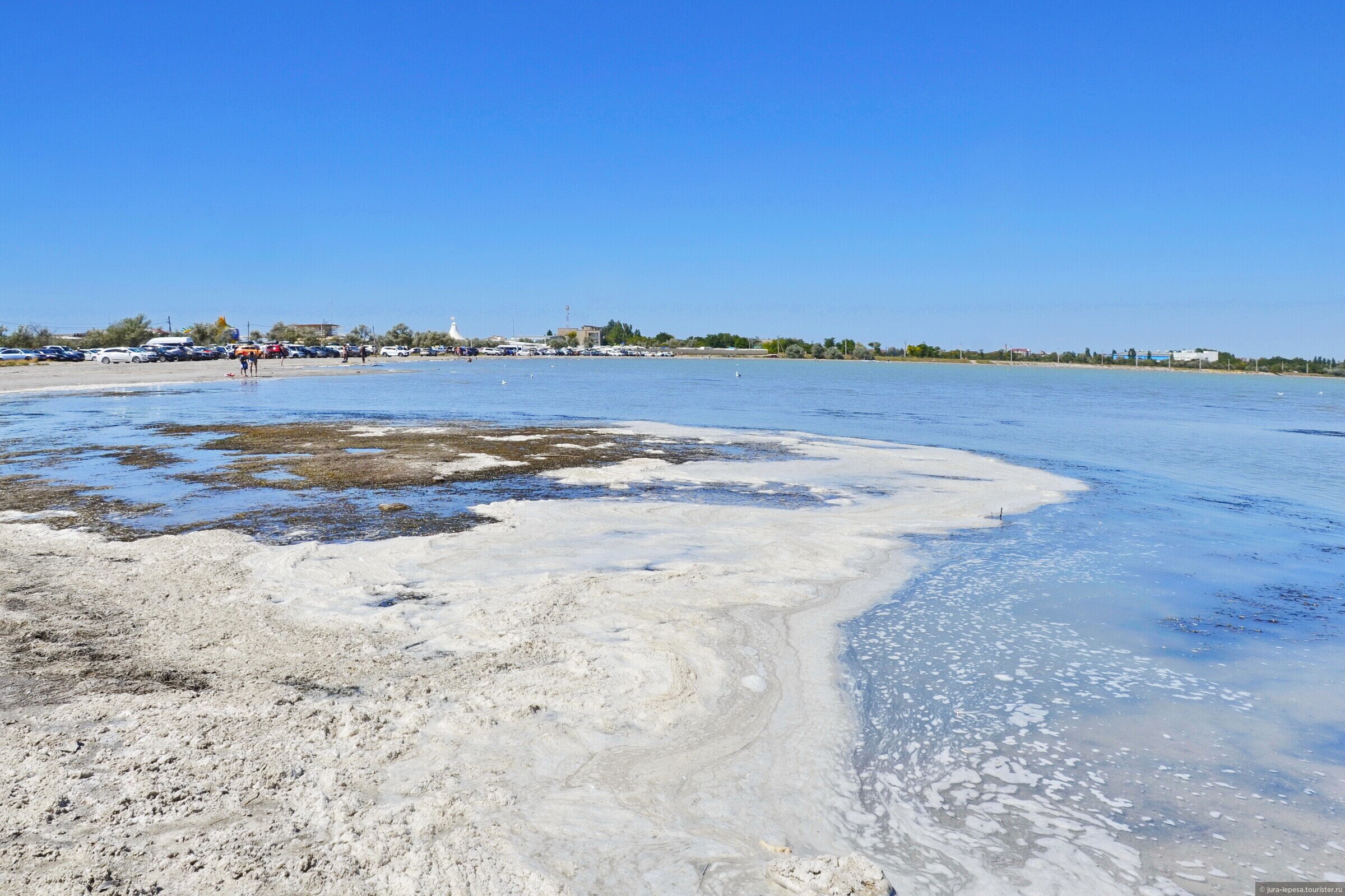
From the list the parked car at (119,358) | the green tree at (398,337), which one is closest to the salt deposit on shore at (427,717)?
the parked car at (119,358)

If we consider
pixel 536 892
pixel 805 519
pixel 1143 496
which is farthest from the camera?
pixel 1143 496

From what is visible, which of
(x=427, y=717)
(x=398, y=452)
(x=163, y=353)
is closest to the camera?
(x=427, y=717)

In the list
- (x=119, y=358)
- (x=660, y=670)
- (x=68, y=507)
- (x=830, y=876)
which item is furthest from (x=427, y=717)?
(x=119, y=358)

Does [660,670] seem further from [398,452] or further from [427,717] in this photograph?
[398,452]

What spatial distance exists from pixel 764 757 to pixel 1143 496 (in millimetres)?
12800

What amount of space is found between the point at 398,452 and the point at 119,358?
6924 centimetres

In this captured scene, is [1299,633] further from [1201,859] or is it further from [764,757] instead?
[764,757]

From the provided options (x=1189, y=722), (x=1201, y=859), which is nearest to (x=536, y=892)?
(x=1201, y=859)

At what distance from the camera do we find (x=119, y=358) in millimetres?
73000

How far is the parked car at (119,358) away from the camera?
7219cm

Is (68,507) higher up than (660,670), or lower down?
higher up

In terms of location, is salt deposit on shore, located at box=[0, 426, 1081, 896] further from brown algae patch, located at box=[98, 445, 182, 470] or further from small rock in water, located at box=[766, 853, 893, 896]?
brown algae patch, located at box=[98, 445, 182, 470]

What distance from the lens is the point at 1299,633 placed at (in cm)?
755

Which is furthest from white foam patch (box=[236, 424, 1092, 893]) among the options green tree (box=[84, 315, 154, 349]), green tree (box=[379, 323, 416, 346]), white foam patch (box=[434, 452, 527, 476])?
green tree (box=[379, 323, 416, 346])
